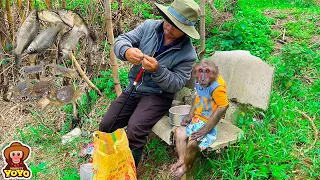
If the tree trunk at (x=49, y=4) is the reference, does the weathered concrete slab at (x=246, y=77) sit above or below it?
below

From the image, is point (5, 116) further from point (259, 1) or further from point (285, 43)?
point (259, 1)

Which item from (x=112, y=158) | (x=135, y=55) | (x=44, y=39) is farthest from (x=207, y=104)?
(x=44, y=39)

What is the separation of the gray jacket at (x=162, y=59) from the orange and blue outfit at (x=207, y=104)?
266 mm

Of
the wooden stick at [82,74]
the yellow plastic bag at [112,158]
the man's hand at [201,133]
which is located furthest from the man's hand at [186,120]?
the wooden stick at [82,74]

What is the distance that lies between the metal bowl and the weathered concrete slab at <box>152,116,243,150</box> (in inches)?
2.3

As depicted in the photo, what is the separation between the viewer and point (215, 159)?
9.72 feet

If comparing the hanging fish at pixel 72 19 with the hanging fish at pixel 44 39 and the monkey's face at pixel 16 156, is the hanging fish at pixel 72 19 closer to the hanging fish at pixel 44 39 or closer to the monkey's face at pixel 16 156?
the hanging fish at pixel 44 39

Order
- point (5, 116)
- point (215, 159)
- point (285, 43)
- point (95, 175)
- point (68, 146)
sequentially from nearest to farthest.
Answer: point (95, 175), point (215, 159), point (68, 146), point (5, 116), point (285, 43)

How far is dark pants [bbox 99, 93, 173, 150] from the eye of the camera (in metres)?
3.00

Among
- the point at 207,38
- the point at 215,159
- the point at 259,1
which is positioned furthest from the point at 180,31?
the point at 259,1

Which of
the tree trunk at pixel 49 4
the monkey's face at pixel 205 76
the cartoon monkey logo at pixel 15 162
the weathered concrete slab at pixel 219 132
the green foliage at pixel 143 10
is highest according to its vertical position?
the tree trunk at pixel 49 4

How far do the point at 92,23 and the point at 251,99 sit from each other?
8.31 ft

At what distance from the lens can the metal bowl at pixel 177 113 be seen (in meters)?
A: 3.01

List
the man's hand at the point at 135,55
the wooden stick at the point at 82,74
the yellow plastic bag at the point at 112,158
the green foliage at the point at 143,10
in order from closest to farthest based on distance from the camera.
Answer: the yellow plastic bag at the point at 112,158
the man's hand at the point at 135,55
the wooden stick at the point at 82,74
the green foliage at the point at 143,10
